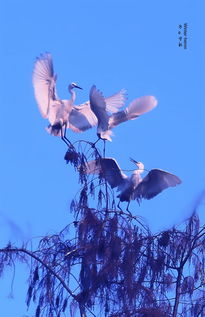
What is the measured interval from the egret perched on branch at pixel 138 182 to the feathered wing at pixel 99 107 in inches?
15.8

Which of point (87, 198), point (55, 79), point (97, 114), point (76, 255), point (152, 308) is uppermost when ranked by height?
point (55, 79)

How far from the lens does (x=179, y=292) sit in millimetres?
7297

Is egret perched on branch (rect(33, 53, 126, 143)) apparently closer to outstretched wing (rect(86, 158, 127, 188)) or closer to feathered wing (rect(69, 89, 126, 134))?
feathered wing (rect(69, 89, 126, 134))

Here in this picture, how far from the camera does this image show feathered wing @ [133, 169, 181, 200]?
1180 centimetres

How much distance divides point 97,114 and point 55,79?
0.99 meters

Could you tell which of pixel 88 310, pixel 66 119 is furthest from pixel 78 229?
pixel 66 119

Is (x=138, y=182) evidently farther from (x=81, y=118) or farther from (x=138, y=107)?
(x=81, y=118)

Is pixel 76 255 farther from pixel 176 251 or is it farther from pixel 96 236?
pixel 176 251

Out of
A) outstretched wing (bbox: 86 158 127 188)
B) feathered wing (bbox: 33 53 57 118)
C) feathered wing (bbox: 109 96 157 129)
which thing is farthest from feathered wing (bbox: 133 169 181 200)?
feathered wing (bbox: 33 53 57 118)

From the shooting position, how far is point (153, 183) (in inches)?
468

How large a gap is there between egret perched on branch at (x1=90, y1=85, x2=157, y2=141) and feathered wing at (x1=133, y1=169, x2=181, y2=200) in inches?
25.9

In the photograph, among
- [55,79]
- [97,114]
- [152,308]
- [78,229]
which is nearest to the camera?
[152,308]

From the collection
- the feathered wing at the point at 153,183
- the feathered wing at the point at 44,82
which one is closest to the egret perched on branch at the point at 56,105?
the feathered wing at the point at 44,82

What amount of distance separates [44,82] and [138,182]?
1.51 m
